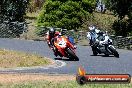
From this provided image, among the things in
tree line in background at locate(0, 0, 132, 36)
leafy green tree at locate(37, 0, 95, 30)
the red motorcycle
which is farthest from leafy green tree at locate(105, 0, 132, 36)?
the red motorcycle

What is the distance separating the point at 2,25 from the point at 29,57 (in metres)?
20.6

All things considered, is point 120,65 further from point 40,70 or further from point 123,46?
point 123,46

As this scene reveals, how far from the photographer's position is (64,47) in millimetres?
24391

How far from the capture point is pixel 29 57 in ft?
72.0

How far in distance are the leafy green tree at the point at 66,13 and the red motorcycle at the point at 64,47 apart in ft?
62.3

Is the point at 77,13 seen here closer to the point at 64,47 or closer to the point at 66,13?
the point at 66,13

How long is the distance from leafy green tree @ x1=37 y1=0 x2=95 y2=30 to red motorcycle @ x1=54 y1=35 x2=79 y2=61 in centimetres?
1900

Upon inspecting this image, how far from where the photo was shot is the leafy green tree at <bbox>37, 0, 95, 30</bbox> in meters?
44.0

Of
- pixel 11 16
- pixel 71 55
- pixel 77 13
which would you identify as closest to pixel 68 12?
pixel 77 13

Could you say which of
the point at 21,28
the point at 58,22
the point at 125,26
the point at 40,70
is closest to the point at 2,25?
the point at 21,28

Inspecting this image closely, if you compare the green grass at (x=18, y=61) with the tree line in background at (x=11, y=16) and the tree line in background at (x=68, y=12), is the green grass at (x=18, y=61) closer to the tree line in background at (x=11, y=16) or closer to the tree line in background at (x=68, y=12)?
the tree line in background at (x=11, y=16)

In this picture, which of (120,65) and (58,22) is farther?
(58,22)

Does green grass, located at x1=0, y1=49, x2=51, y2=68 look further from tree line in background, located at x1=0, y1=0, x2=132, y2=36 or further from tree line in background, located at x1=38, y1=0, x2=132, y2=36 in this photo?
tree line in background, located at x1=38, y1=0, x2=132, y2=36

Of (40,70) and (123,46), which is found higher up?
(40,70)
